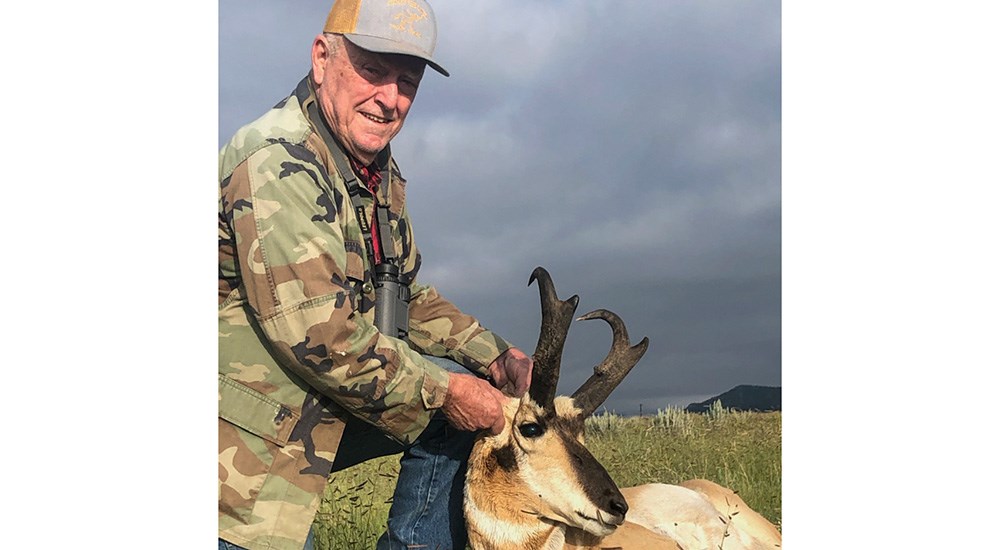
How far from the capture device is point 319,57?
4184mm

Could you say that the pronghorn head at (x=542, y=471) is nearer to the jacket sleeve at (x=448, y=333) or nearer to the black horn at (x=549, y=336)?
the black horn at (x=549, y=336)

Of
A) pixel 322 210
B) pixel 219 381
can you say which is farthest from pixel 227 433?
pixel 322 210

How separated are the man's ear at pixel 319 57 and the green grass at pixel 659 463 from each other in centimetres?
200

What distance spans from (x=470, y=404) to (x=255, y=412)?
0.85 m

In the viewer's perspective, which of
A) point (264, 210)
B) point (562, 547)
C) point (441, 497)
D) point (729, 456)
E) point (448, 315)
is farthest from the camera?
point (729, 456)

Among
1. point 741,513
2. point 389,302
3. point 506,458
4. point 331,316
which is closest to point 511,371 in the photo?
point 506,458

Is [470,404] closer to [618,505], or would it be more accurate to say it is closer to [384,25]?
[618,505]

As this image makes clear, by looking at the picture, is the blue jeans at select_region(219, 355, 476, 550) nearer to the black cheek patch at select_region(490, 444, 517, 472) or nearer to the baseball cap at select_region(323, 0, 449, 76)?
the black cheek patch at select_region(490, 444, 517, 472)

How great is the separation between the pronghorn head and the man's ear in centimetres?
124

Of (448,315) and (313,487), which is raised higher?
(448,315)

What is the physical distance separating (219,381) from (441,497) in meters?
1.12

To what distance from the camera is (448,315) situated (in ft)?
16.0

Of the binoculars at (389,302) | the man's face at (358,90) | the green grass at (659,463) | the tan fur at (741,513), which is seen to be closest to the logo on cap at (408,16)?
the man's face at (358,90)
